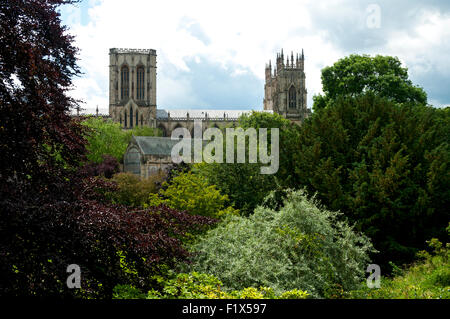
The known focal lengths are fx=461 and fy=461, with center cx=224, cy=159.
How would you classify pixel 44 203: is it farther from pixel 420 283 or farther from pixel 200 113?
pixel 200 113

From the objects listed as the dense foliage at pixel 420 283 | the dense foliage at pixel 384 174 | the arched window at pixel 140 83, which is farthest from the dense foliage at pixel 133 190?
the arched window at pixel 140 83

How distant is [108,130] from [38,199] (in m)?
55.0

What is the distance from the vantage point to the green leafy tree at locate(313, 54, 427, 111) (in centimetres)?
3997

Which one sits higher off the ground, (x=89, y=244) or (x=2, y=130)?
(x=2, y=130)

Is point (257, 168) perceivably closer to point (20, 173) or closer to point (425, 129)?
point (425, 129)

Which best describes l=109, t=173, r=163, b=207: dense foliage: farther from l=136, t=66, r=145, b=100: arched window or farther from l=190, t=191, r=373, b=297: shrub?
l=136, t=66, r=145, b=100: arched window

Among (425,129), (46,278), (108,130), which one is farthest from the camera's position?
(108,130)

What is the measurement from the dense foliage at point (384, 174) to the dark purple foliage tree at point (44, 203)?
351 inches

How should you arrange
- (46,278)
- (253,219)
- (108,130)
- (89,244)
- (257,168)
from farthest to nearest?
1. (108,130)
2. (257,168)
3. (253,219)
4. (89,244)
5. (46,278)

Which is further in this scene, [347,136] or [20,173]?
[347,136]

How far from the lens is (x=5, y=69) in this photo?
27.5ft

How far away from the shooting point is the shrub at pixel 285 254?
36.9ft
